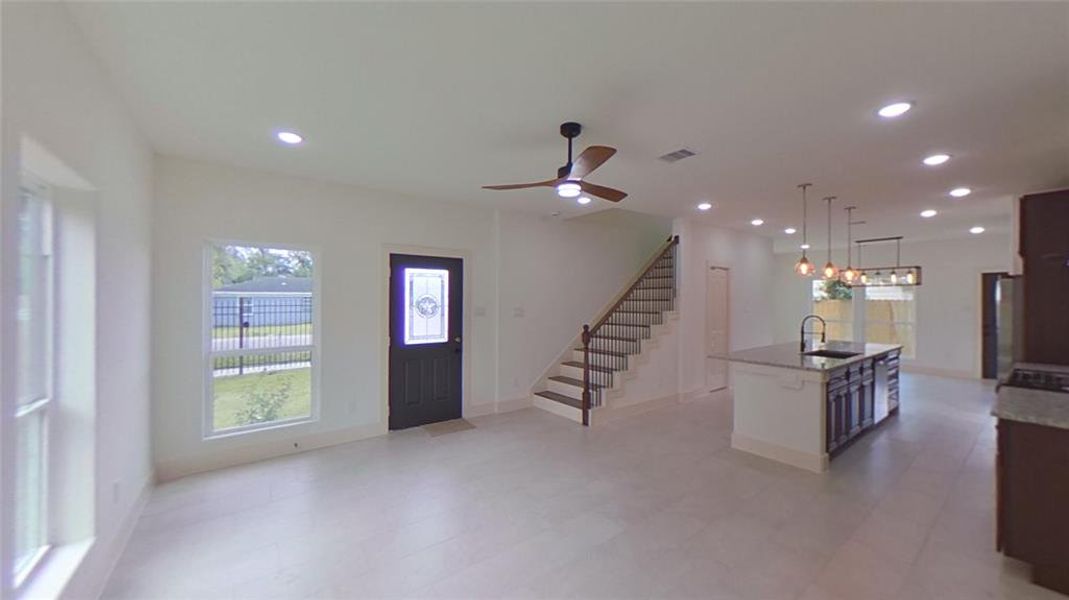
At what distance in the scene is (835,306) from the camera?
9.62 meters

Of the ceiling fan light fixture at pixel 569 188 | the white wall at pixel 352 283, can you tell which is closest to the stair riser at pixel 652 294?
the white wall at pixel 352 283

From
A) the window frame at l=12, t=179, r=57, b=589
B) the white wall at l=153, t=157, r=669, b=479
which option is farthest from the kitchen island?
the window frame at l=12, t=179, r=57, b=589

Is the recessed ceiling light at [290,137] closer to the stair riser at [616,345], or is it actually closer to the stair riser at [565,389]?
the stair riser at [565,389]

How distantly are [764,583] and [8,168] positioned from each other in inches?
141

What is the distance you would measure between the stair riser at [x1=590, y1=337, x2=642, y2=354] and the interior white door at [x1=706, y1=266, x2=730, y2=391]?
1446 millimetres

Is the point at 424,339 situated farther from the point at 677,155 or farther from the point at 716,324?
the point at 716,324

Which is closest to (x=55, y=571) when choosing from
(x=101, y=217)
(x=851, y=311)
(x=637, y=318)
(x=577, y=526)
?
(x=101, y=217)

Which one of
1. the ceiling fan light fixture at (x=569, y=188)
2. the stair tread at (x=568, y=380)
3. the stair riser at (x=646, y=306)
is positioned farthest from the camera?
the stair riser at (x=646, y=306)

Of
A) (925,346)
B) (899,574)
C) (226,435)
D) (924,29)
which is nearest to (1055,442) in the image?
(899,574)

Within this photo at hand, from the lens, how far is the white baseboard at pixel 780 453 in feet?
12.1

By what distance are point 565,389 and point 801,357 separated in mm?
2789

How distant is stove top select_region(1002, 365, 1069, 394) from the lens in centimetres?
286

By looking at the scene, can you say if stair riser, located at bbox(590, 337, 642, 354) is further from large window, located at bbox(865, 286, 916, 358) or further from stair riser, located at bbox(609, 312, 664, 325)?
large window, located at bbox(865, 286, 916, 358)

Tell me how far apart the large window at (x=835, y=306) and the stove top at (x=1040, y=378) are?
6115 millimetres
